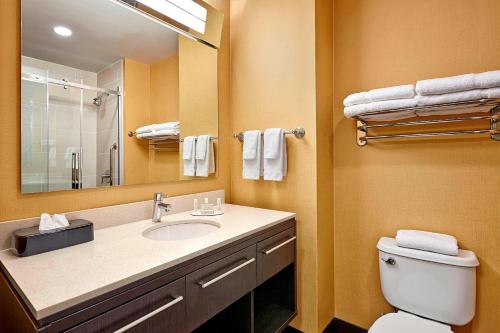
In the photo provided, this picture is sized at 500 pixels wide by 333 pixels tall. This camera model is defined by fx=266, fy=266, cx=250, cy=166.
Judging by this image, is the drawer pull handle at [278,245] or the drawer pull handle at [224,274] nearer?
the drawer pull handle at [224,274]

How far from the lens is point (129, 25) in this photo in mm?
1394

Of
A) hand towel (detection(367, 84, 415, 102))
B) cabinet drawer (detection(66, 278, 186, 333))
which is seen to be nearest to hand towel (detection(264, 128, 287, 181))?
hand towel (detection(367, 84, 415, 102))

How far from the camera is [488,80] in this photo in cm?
108

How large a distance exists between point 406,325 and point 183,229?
45.8 inches

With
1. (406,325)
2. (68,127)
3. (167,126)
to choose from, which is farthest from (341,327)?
(68,127)

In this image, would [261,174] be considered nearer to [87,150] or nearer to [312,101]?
[312,101]

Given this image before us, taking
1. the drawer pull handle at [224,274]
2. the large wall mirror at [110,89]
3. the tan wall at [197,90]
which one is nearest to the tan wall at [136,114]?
the large wall mirror at [110,89]

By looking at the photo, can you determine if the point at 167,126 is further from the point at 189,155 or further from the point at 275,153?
the point at 275,153

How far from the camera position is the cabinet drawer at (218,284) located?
94cm

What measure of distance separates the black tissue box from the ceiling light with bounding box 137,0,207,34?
1174 millimetres

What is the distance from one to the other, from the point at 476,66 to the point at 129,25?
5.81 ft

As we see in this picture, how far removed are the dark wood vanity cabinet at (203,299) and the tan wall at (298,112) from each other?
123mm

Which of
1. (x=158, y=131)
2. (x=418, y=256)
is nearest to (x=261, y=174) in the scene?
(x=158, y=131)

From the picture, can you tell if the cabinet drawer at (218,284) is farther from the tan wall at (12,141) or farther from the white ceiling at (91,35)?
the white ceiling at (91,35)
